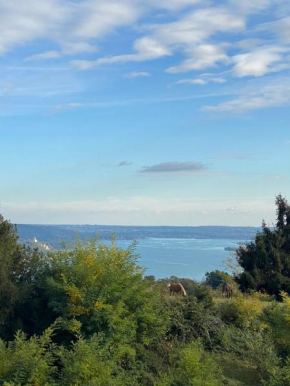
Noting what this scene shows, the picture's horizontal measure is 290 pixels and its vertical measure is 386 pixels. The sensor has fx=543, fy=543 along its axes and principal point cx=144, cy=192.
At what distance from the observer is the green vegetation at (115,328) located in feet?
37.5

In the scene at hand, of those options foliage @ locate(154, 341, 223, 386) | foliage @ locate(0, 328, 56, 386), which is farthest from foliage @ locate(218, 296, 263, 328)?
foliage @ locate(0, 328, 56, 386)

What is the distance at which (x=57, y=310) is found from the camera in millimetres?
13773

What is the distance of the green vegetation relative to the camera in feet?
37.5

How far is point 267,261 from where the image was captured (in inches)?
1041

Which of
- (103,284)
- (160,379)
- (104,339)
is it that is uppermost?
(103,284)

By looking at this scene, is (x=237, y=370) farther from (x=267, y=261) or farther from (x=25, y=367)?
(x=267, y=261)

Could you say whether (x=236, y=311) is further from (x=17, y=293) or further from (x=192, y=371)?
(x=17, y=293)

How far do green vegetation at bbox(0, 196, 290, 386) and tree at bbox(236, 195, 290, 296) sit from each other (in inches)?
310

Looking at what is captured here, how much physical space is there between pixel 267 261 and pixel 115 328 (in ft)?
47.5

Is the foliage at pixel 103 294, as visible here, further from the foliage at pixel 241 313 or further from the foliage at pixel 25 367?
the foliage at pixel 241 313

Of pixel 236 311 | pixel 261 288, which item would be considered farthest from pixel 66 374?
pixel 261 288

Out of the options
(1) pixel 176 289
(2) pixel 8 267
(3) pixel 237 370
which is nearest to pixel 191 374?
(3) pixel 237 370

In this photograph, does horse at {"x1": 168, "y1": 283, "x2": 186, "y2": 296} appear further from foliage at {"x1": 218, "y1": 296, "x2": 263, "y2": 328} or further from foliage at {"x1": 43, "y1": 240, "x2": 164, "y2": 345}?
foliage at {"x1": 43, "y1": 240, "x2": 164, "y2": 345}

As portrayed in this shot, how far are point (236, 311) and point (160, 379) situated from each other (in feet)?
18.1
